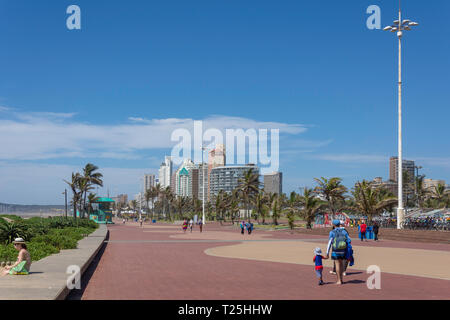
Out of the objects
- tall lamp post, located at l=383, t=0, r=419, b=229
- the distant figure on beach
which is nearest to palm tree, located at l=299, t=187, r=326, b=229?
tall lamp post, located at l=383, t=0, r=419, b=229

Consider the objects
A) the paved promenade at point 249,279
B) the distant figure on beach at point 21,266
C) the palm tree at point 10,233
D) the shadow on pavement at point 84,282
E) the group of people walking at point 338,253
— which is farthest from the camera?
the palm tree at point 10,233

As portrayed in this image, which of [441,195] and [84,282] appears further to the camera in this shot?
[441,195]

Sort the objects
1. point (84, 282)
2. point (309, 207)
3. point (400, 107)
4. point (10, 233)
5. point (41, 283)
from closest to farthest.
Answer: point (41, 283) < point (84, 282) < point (10, 233) < point (400, 107) < point (309, 207)

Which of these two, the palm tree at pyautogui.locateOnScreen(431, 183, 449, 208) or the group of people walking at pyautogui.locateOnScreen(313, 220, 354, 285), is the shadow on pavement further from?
the palm tree at pyautogui.locateOnScreen(431, 183, 449, 208)

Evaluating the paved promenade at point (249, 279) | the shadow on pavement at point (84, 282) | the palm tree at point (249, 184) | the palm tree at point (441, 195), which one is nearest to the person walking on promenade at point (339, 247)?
the paved promenade at point (249, 279)

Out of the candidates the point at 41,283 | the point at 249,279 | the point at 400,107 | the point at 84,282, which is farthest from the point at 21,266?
the point at 400,107

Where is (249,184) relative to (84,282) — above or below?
above

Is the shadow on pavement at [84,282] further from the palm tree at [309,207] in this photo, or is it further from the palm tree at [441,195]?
the palm tree at [441,195]

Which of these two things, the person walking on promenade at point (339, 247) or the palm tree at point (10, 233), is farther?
the palm tree at point (10, 233)

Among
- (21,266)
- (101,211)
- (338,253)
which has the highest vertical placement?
(338,253)

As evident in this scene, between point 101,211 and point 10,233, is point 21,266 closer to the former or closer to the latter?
point 10,233
